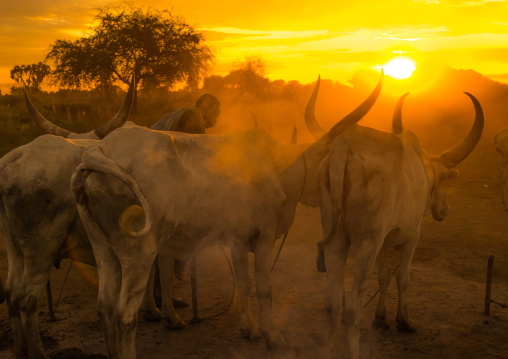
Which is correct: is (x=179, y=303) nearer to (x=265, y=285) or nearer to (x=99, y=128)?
(x=265, y=285)

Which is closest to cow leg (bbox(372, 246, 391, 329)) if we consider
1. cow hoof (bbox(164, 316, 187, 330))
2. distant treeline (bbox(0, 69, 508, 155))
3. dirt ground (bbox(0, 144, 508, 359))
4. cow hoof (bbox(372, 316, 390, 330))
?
cow hoof (bbox(372, 316, 390, 330))

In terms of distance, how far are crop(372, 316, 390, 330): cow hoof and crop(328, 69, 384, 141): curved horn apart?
7.20ft

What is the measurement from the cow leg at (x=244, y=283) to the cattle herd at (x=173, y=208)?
23 mm

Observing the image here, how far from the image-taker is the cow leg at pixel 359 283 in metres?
4.77

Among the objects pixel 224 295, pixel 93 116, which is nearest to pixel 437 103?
pixel 93 116

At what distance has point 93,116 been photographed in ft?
89.8

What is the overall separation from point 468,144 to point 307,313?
2754 mm

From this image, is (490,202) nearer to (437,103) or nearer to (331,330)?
(331,330)

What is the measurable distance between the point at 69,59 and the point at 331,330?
28.8m

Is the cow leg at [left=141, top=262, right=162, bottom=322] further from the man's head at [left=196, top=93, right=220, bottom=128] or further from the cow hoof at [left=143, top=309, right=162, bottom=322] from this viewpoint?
the man's head at [left=196, top=93, right=220, bottom=128]

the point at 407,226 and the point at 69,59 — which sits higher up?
the point at 69,59

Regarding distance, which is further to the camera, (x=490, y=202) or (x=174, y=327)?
(x=490, y=202)

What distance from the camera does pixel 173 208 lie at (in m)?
4.57

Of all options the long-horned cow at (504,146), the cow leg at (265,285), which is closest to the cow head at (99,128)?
the cow leg at (265,285)
